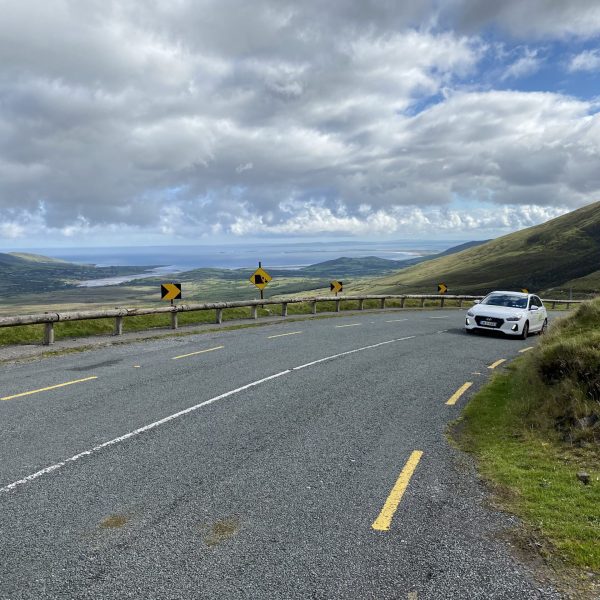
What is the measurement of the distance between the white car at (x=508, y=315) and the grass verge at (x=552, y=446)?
7.87 m

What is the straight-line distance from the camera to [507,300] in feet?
69.7

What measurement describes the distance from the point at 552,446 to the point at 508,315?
1348 cm

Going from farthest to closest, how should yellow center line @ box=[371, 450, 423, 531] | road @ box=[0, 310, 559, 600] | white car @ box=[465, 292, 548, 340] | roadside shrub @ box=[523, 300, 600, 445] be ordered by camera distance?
white car @ box=[465, 292, 548, 340] → roadside shrub @ box=[523, 300, 600, 445] → yellow center line @ box=[371, 450, 423, 531] → road @ box=[0, 310, 559, 600]

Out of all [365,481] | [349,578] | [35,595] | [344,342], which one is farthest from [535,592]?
[344,342]

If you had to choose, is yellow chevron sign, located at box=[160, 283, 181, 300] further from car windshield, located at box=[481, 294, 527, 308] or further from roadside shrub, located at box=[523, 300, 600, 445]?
roadside shrub, located at box=[523, 300, 600, 445]

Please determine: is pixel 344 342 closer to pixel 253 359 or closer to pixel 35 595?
pixel 253 359

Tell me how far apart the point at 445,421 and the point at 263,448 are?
11.0ft

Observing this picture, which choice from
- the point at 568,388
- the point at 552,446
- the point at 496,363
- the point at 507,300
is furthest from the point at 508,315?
the point at 552,446

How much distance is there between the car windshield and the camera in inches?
819

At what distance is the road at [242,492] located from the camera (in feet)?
12.8

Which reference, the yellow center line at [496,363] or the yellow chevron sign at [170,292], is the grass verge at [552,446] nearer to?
the yellow center line at [496,363]

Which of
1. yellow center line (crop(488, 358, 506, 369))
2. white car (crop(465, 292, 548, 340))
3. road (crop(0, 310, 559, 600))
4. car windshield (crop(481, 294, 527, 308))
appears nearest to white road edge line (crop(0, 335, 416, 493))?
road (crop(0, 310, 559, 600))

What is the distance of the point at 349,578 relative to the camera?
12.8 ft

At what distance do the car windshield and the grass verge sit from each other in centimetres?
942
